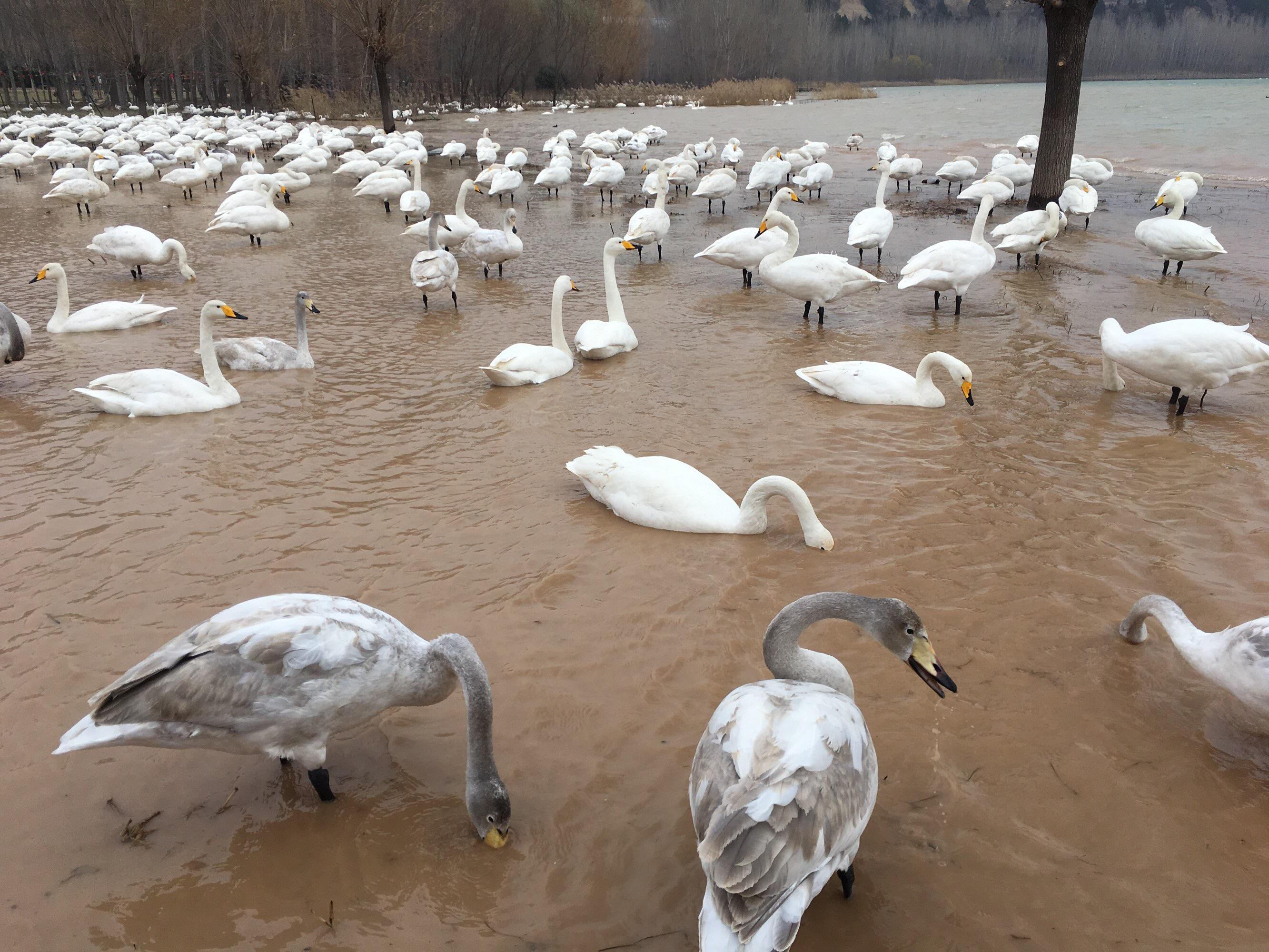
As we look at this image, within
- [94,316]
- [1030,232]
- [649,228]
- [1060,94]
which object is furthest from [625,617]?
[1060,94]

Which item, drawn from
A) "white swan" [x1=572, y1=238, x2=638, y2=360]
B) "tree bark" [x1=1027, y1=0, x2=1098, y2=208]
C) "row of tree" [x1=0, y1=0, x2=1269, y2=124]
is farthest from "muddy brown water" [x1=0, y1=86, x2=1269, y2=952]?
"row of tree" [x1=0, y1=0, x2=1269, y2=124]

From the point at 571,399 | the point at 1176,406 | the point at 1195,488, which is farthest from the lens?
the point at 571,399

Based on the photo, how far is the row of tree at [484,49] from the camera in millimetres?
41688

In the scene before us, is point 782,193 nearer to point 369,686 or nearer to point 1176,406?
point 1176,406

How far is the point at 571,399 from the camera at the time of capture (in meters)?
7.58

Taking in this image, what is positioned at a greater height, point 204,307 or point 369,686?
point 204,307

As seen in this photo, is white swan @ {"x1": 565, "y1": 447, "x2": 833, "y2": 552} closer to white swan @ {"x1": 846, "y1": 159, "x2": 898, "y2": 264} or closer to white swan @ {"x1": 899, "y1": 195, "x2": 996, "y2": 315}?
white swan @ {"x1": 899, "y1": 195, "x2": 996, "y2": 315}

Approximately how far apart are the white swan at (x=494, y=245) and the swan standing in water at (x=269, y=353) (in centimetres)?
386

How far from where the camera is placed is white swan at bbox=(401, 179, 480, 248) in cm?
1289

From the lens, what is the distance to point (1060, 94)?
14484 mm

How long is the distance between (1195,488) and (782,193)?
748 cm

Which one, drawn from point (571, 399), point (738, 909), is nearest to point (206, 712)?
point (738, 909)

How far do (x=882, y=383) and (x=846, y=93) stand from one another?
64080 mm

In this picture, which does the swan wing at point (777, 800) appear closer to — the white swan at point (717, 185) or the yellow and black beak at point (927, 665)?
the yellow and black beak at point (927, 665)
